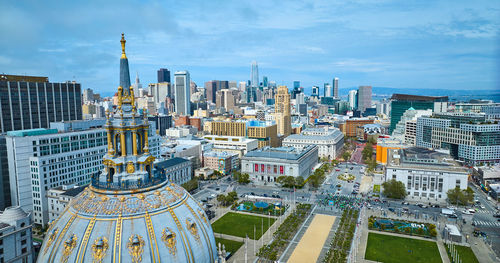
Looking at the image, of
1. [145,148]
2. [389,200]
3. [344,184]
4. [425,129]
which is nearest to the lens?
[145,148]

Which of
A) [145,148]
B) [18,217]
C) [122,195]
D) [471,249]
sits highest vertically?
[145,148]

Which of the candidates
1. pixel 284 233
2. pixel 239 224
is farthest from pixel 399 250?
pixel 239 224

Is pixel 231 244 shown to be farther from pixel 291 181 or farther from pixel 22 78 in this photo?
pixel 22 78

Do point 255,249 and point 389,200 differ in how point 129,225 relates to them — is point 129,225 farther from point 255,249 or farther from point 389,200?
point 389,200

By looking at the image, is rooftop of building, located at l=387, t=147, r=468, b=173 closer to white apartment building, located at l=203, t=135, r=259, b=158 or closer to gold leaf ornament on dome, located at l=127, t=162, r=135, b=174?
white apartment building, located at l=203, t=135, r=259, b=158

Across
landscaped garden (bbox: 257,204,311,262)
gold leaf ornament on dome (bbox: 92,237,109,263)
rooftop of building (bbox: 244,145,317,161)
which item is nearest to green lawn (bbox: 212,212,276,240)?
landscaped garden (bbox: 257,204,311,262)

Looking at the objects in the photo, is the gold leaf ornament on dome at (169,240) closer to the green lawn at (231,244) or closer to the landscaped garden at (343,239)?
the green lawn at (231,244)

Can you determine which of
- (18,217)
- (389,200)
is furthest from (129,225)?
(389,200)
